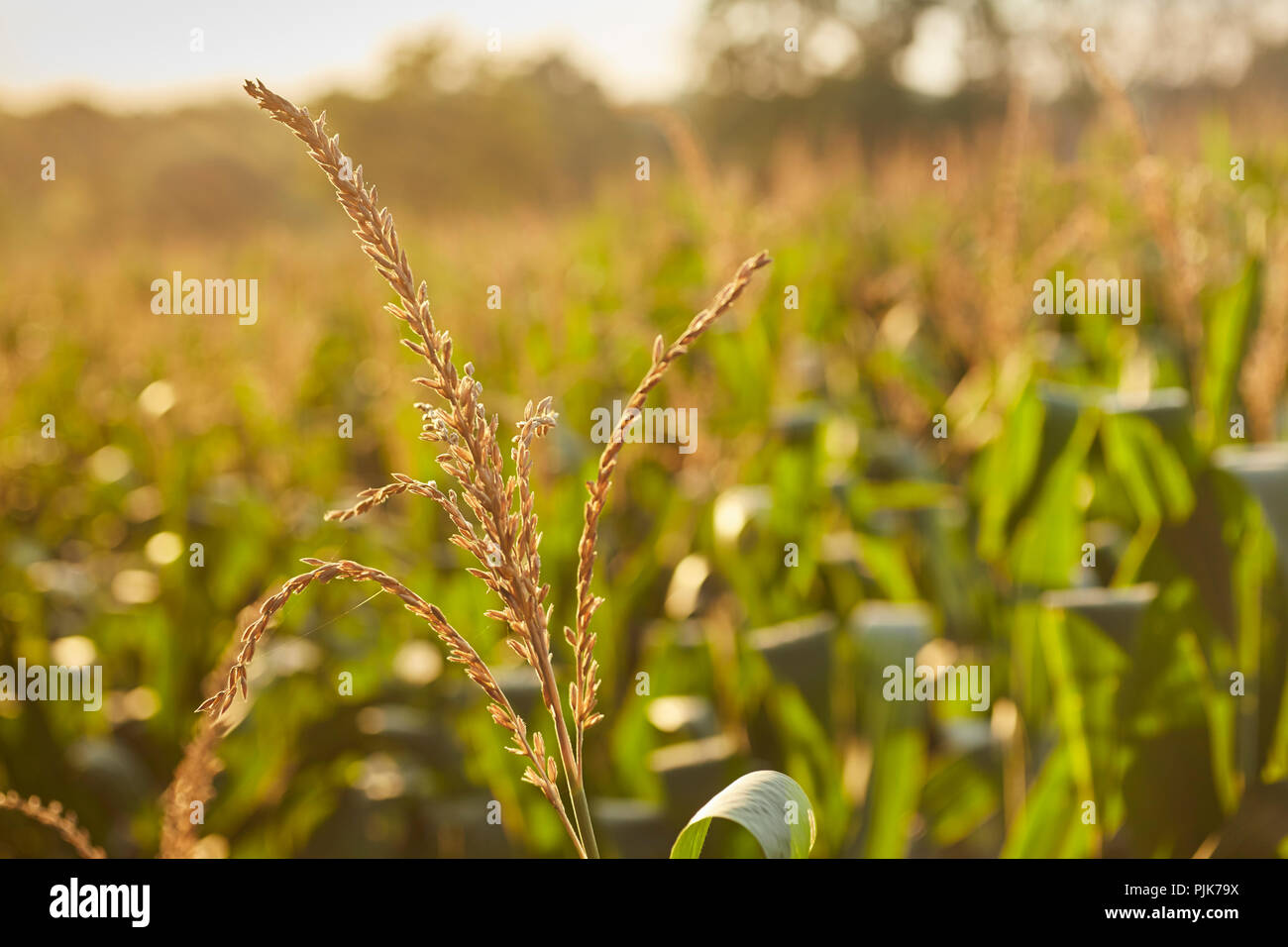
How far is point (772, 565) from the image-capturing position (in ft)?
6.63

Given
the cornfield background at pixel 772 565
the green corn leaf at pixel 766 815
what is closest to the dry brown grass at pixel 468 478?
the green corn leaf at pixel 766 815

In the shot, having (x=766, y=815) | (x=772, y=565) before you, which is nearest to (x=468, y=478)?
(x=766, y=815)

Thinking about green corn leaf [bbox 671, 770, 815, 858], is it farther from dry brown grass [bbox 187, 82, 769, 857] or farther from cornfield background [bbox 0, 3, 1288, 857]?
cornfield background [bbox 0, 3, 1288, 857]

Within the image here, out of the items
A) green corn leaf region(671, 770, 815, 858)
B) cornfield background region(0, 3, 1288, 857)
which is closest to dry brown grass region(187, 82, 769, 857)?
green corn leaf region(671, 770, 815, 858)

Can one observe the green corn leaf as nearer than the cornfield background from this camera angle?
Yes

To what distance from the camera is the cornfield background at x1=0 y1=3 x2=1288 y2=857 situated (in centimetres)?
135

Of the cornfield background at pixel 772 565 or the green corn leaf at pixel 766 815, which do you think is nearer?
the green corn leaf at pixel 766 815

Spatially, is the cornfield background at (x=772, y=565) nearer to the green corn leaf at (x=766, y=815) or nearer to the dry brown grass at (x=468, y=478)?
the green corn leaf at (x=766, y=815)

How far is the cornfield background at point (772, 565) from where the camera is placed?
135cm

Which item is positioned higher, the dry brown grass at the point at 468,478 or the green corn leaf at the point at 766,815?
the dry brown grass at the point at 468,478

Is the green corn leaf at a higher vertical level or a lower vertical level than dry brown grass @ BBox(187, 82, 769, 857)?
lower
